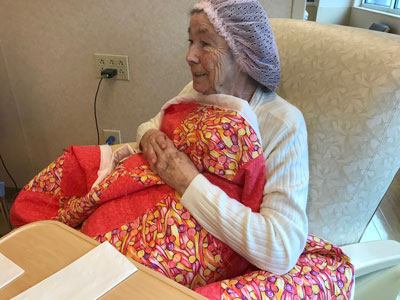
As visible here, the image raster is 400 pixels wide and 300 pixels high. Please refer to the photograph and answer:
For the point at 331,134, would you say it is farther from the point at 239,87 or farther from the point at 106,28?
the point at 106,28

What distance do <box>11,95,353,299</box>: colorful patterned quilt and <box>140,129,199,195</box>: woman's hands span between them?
21 mm

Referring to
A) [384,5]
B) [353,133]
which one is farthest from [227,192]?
[384,5]

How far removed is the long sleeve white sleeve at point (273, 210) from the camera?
0.74 metres

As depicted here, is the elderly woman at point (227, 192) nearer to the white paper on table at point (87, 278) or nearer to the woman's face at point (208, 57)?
the woman's face at point (208, 57)

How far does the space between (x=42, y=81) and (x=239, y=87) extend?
50.7 inches

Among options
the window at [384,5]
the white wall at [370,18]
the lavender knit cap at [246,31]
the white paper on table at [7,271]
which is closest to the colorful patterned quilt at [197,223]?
the lavender knit cap at [246,31]

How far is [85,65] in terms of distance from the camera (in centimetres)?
168

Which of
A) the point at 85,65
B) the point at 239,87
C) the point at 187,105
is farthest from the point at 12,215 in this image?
the point at 85,65

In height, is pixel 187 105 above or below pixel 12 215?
above

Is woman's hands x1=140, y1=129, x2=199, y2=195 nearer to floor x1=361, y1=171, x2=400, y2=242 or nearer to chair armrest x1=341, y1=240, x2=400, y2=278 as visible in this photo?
chair armrest x1=341, y1=240, x2=400, y2=278

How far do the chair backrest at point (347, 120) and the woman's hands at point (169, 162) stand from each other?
0.37 metres

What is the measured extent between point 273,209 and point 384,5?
3.48 metres

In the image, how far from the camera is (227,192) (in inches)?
32.9

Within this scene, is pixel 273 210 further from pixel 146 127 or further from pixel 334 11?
pixel 334 11
